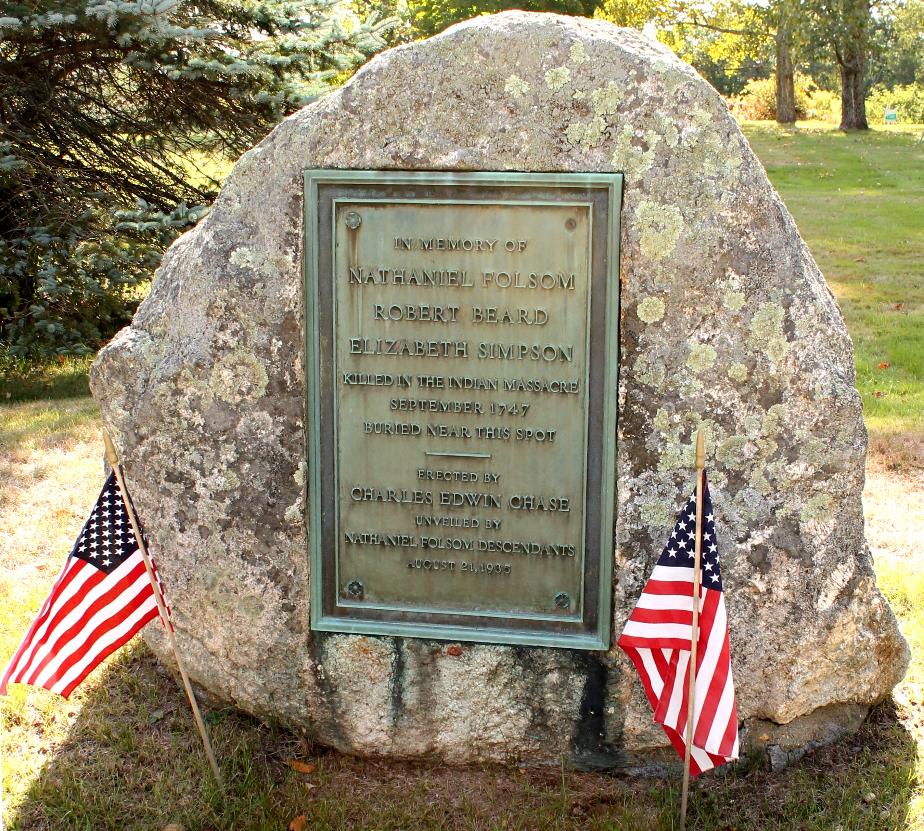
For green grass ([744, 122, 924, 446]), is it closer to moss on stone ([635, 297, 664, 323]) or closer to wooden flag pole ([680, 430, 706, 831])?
moss on stone ([635, 297, 664, 323])

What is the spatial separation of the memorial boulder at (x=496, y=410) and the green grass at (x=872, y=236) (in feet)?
13.2

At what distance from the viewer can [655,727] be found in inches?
131

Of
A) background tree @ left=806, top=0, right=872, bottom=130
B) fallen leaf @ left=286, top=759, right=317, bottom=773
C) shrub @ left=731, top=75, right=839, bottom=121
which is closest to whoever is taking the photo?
fallen leaf @ left=286, top=759, right=317, bottom=773

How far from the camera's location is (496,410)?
321 centimetres

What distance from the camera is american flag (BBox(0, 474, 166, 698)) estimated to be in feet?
10.2

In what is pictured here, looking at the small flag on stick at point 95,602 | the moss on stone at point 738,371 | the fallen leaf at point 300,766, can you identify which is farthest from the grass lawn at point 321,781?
the moss on stone at point 738,371

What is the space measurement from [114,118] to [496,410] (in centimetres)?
635

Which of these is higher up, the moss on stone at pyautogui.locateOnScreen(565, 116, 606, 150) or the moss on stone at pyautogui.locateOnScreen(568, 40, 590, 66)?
the moss on stone at pyautogui.locateOnScreen(568, 40, 590, 66)

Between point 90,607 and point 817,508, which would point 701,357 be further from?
point 90,607

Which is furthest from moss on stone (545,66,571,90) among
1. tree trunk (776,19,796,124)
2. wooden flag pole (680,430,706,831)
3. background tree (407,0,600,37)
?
tree trunk (776,19,796,124)

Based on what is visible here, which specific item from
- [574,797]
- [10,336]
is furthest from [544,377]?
[10,336]

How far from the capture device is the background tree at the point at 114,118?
6906 mm

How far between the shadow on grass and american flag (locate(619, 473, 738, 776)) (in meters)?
0.45

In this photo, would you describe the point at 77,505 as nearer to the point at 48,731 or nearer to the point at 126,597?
the point at 48,731
